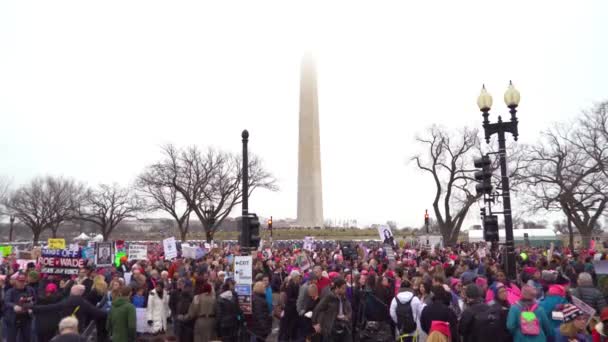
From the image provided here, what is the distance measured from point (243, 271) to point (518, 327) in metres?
4.84

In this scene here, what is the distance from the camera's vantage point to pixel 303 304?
9.33 meters

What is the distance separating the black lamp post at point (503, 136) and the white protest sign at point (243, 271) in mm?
6303

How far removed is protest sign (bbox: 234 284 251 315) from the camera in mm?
9305

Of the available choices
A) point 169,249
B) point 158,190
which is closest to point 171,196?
point 158,190

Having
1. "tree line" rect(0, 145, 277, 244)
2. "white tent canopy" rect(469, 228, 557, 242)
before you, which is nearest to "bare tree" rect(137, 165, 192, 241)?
"tree line" rect(0, 145, 277, 244)

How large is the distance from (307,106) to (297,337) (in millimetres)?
48703

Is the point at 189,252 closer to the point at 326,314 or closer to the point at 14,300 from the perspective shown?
the point at 14,300

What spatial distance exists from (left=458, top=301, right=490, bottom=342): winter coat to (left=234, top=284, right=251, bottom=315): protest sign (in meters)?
3.80

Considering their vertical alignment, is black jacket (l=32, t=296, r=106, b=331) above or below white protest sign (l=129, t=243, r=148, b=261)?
below

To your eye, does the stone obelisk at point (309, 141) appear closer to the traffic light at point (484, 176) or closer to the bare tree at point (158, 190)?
the bare tree at point (158, 190)

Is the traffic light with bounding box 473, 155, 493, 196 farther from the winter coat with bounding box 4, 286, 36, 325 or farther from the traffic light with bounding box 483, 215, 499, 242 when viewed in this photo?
the winter coat with bounding box 4, 286, 36, 325

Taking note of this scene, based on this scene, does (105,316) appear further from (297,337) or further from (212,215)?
(212,215)

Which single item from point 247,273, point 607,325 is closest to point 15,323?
point 247,273

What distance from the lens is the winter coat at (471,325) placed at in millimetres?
7078
